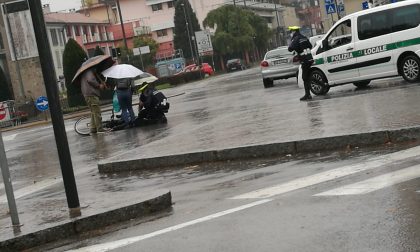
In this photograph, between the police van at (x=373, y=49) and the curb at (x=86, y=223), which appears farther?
the police van at (x=373, y=49)

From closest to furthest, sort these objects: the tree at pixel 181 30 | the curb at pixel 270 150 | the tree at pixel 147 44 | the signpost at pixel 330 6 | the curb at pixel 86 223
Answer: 1. the curb at pixel 86 223
2. the curb at pixel 270 150
3. the signpost at pixel 330 6
4. the tree at pixel 147 44
5. the tree at pixel 181 30

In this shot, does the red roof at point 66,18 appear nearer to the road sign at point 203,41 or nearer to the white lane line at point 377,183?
the road sign at point 203,41

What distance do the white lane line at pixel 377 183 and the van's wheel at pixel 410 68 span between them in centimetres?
886

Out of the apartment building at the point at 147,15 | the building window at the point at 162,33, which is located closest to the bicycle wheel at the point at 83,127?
the apartment building at the point at 147,15

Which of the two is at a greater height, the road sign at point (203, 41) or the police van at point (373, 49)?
the road sign at point (203, 41)

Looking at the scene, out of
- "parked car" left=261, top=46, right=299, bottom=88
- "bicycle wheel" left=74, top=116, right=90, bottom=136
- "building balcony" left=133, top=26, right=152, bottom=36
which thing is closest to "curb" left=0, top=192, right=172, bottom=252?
"bicycle wheel" left=74, top=116, right=90, bottom=136

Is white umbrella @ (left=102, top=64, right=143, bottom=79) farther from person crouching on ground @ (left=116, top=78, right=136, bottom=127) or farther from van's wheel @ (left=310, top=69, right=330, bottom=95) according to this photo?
van's wheel @ (left=310, top=69, right=330, bottom=95)

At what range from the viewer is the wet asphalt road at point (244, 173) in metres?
5.81

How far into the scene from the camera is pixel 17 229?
7.05 meters

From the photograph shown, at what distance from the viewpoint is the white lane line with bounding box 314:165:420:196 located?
270 inches

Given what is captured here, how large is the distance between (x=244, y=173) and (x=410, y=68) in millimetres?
8274

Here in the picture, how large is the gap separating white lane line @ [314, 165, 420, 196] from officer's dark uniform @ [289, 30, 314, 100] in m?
9.43

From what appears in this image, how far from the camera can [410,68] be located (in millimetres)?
15977

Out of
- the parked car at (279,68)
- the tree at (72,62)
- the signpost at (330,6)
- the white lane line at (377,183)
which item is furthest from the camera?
the tree at (72,62)
